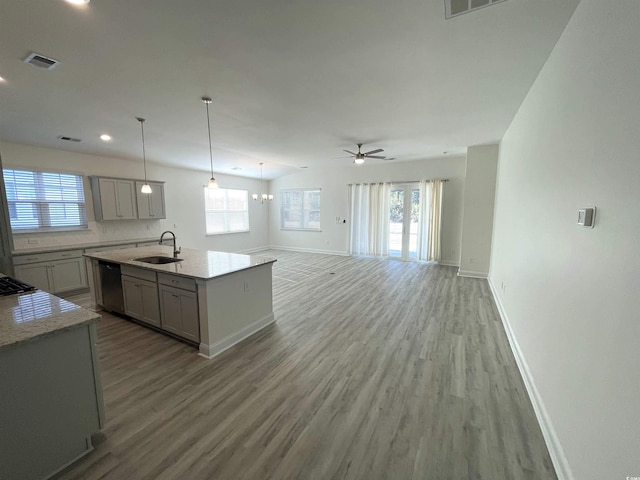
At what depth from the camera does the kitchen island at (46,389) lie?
135 centimetres

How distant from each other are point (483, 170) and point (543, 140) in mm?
3539

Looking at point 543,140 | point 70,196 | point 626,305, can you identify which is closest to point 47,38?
point 70,196

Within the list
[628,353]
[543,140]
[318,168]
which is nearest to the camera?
[628,353]

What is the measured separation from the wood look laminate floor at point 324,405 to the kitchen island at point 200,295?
0.57ft

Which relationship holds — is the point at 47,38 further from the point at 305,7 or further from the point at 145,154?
the point at 145,154

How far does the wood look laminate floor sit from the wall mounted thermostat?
147 cm

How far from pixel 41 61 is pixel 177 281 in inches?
99.7

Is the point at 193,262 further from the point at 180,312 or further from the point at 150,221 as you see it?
the point at 150,221

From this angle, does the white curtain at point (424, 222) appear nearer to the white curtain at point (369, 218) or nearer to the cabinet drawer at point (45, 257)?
the white curtain at point (369, 218)

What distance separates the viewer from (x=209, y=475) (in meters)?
1.50

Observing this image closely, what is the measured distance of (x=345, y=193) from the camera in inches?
331

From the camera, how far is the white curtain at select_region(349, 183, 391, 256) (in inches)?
305

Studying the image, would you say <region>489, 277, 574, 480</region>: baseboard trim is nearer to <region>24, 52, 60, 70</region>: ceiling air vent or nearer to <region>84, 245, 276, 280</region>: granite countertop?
<region>84, 245, 276, 280</region>: granite countertop

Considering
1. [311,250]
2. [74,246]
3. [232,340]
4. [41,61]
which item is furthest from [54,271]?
[311,250]
